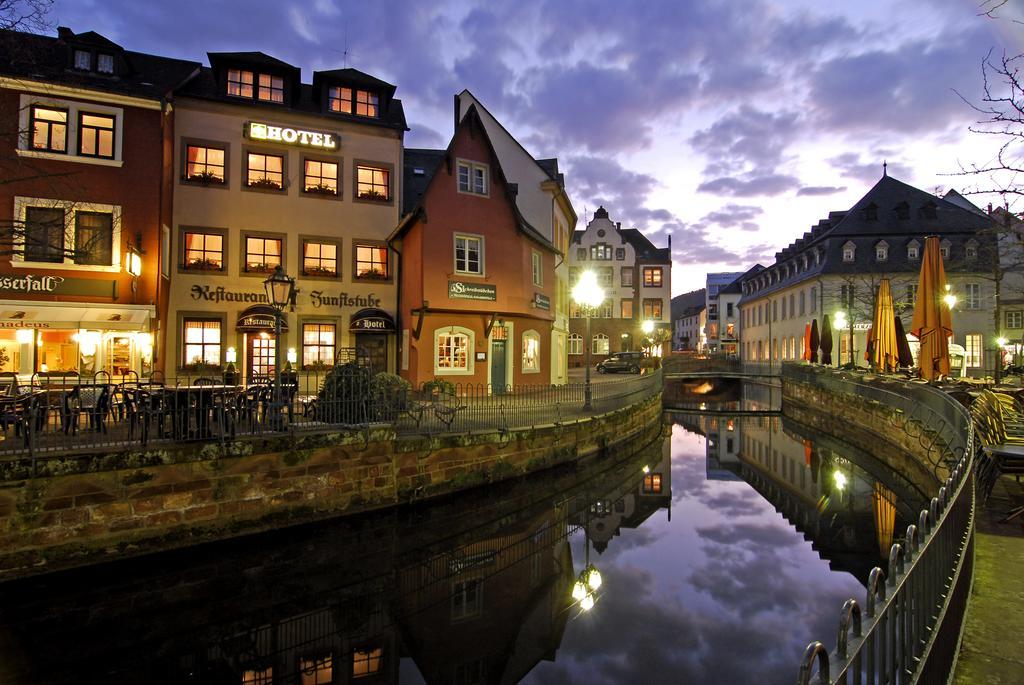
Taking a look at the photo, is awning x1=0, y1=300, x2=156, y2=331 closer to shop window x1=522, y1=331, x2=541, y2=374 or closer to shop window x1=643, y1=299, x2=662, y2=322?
shop window x1=522, y1=331, x2=541, y2=374

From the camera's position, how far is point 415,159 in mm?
25609

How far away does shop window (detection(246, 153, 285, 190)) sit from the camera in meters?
20.5

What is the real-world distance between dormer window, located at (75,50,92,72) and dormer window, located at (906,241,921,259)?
1866 inches

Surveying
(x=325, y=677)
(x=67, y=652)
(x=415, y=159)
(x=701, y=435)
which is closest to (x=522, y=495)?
(x=325, y=677)

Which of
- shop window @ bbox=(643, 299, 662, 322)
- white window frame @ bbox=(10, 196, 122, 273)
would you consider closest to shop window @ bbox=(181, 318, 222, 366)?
white window frame @ bbox=(10, 196, 122, 273)

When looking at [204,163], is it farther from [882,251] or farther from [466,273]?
[882,251]

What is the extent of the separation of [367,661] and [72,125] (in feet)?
62.8

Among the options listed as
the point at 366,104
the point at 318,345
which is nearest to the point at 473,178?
the point at 366,104

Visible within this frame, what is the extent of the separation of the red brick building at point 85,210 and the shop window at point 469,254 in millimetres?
9982

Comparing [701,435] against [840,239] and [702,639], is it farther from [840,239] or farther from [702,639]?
[840,239]

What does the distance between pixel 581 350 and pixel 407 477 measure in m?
38.6

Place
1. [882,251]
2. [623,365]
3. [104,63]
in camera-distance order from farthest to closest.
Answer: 1. [623,365]
2. [882,251]
3. [104,63]

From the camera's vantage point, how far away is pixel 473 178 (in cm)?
2125

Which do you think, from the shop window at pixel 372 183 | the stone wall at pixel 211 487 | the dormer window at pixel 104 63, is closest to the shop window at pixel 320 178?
the shop window at pixel 372 183
